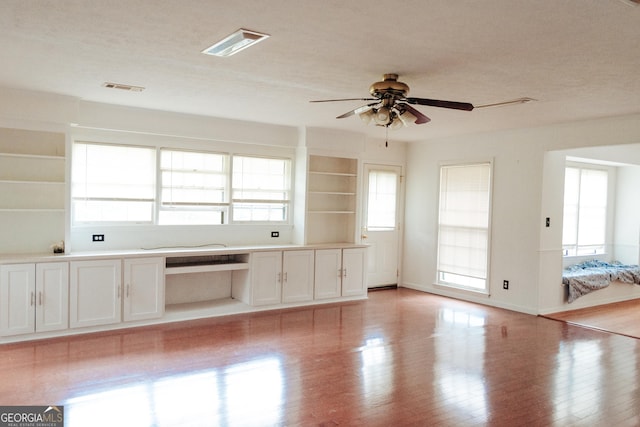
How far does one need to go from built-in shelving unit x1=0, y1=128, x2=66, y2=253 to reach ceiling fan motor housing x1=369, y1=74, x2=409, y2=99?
3507 millimetres

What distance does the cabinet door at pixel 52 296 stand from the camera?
4672mm

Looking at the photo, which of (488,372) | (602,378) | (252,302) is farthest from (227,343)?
(602,378)

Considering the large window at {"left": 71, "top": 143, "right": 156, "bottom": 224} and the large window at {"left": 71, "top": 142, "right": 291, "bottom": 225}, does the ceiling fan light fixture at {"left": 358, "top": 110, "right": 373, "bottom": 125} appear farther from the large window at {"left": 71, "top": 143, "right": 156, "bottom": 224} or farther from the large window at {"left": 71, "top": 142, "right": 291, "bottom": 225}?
the large window at {"left": 71, "top": 143, "right": 156, "bottom": 224}

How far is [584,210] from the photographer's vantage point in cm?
786

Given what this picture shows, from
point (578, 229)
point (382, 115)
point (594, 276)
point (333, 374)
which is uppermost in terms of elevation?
point (382, 115)

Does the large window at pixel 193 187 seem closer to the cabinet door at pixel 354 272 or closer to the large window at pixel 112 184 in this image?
the large window at pixel 112 184

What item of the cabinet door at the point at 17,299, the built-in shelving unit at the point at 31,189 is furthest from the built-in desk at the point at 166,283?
the built-in shelving unit at the point at 31,189

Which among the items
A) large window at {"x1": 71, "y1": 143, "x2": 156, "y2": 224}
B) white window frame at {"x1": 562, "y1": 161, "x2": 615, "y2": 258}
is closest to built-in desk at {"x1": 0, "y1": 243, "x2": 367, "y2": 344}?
large window at {"x1": 71, "y1": 143, "x2": 156, "y2": 224}

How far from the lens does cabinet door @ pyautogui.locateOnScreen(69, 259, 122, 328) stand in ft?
15.9

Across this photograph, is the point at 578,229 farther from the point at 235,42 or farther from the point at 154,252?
the point at 235,42

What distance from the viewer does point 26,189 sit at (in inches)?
202

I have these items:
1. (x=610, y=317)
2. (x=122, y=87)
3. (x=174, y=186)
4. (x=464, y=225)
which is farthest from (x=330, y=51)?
(x=610, y=317)

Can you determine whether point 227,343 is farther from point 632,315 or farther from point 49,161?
point 632,315

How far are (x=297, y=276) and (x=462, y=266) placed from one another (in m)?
2.59
